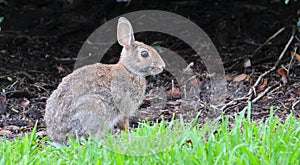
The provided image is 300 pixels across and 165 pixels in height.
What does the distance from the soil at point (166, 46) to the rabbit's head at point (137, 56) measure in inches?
34.4

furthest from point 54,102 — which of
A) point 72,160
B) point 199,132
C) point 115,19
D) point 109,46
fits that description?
point 115,19

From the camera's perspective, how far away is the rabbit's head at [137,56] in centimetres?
519

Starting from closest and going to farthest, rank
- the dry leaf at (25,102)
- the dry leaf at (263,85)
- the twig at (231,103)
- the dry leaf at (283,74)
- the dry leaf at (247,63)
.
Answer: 1. the twig at (231,103)
2. the dry leaf at (25,102)
3. the dry leaf at (263,85)
4. the dry leaf at (283,74)
5. the dry leaf at (247,63)

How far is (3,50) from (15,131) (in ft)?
7.77

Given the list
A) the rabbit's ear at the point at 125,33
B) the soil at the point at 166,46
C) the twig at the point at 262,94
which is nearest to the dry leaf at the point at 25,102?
the soil at the point at 166,46

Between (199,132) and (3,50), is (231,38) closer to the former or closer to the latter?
(3,50)

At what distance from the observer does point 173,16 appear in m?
8.41

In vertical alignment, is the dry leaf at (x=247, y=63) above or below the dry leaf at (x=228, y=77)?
above

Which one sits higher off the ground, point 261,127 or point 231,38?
point 231,38

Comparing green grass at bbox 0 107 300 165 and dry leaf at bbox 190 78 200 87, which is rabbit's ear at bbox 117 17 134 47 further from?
dry leaf at bbox 190 78 200 87

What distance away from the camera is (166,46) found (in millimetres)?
7914

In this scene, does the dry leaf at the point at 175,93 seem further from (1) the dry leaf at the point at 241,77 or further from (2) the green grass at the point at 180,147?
(2) the green grass at the point at 180,147

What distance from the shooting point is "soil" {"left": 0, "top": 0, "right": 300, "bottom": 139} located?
6270 millimetres

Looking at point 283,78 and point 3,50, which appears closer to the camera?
point 283,78
